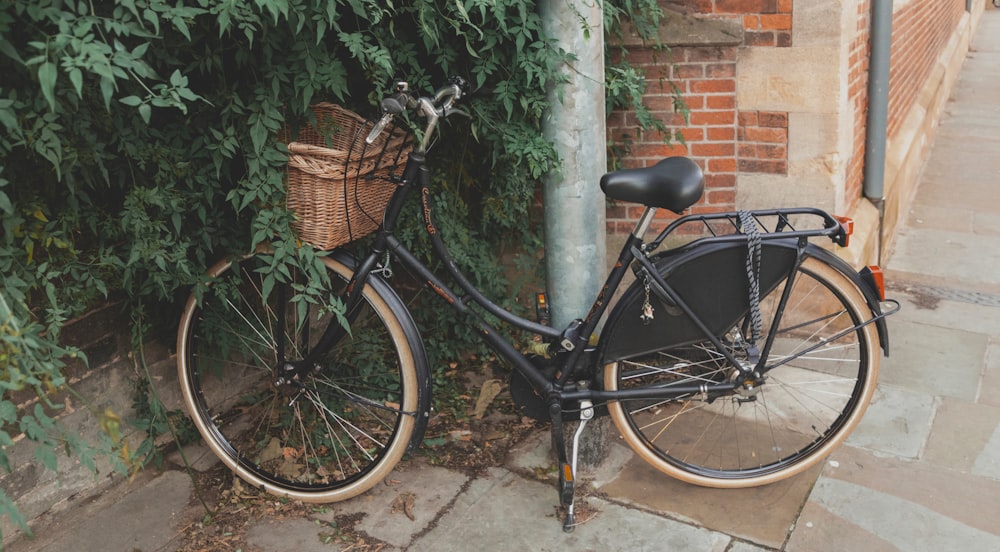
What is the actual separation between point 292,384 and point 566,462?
1.07 metres

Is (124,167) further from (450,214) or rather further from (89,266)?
(450,214)

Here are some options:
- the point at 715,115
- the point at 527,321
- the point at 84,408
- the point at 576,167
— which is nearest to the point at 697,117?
the point at 715,115

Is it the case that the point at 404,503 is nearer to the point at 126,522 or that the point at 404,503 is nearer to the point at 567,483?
the point at 567,483

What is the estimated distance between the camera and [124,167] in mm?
3158

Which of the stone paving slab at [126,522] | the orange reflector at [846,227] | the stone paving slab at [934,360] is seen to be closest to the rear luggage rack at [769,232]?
the orange reflector at [846,227]

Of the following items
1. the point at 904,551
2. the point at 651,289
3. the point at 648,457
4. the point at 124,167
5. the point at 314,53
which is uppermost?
the point at 314,53

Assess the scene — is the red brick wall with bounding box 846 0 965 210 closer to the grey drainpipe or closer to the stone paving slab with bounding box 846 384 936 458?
the grey drainpipe

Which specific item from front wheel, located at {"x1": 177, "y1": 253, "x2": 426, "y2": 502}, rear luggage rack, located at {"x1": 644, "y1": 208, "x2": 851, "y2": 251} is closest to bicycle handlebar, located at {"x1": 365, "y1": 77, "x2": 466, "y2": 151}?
front wheel, located at {"x1": 177, "y1": 253, "x2": 426, "y2": 502}

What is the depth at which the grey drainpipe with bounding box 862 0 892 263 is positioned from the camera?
5.15 metres

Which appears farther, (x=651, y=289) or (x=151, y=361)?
(x=151, y=361)

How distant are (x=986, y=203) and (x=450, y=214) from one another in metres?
5.08

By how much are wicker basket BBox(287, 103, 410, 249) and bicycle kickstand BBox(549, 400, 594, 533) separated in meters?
0.98

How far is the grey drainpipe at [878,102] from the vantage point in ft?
16.9

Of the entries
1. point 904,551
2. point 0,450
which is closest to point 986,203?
point 904,551
